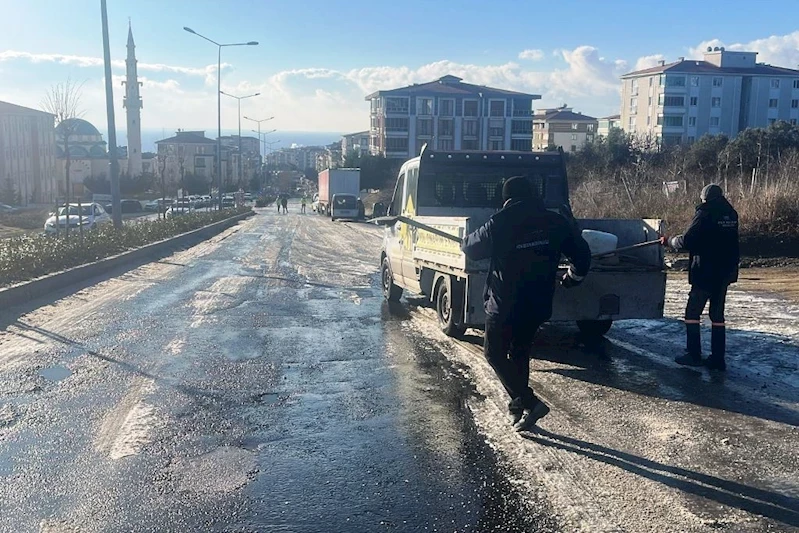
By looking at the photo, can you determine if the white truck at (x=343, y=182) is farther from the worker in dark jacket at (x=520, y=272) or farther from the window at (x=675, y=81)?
the window at (x=675, y=81)

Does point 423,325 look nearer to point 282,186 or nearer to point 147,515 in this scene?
point 147,515

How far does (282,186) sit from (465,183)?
14947 cm

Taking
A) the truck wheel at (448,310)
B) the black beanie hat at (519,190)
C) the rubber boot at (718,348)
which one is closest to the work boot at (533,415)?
the black beanie hat at (519,190)

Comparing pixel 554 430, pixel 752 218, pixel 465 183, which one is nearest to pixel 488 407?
pixel 554 430

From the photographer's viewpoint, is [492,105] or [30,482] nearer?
[30,482]

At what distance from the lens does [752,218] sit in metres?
17.1

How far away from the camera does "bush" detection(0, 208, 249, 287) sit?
44.5 feet

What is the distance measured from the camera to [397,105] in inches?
3492

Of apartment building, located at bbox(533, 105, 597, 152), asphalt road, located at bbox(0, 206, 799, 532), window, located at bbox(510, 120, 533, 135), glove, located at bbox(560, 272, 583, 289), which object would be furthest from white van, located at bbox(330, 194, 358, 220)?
apartment building, located at bbox(533, 105, 597, 152)

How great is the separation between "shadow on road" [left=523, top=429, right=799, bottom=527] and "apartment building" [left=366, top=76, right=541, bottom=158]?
3306 inches

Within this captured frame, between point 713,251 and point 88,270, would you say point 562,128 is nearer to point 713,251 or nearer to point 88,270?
point 88,270

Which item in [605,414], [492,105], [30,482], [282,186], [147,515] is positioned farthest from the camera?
[282,186]

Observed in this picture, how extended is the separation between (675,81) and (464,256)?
90.2 metres

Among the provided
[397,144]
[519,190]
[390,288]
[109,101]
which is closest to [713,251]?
[519,190]
